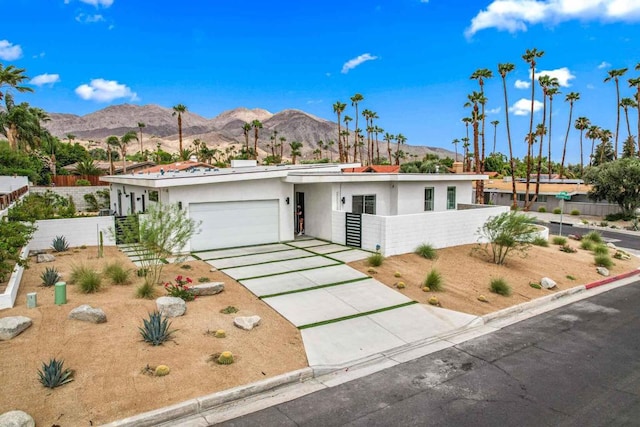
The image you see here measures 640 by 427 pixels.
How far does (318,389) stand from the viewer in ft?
26.8

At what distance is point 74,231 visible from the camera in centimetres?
1861

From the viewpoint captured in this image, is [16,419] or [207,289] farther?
[207,289]

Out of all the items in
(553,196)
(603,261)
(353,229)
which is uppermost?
(353,229)

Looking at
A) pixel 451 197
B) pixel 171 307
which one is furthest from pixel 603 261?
pixel 171 307

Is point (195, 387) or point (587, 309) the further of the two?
point (587, 309)

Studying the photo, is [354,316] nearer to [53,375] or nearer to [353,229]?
[53,375]

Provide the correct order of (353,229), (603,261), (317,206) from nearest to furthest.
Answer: (353,229) → (603,261) → (317,206)

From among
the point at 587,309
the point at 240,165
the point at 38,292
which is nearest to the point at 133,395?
the point at 38,292

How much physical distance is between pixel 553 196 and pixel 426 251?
125 feet

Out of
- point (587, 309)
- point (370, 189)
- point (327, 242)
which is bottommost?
point (587, 309)

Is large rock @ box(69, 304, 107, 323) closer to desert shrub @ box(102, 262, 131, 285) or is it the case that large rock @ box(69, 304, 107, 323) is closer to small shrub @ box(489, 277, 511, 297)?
desert shrub @ box(102, 262, 131, 285)

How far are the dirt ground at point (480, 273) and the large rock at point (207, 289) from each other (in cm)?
550

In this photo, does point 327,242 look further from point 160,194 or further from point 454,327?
point 454,327

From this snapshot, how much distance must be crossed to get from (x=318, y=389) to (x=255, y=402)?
1.25m
